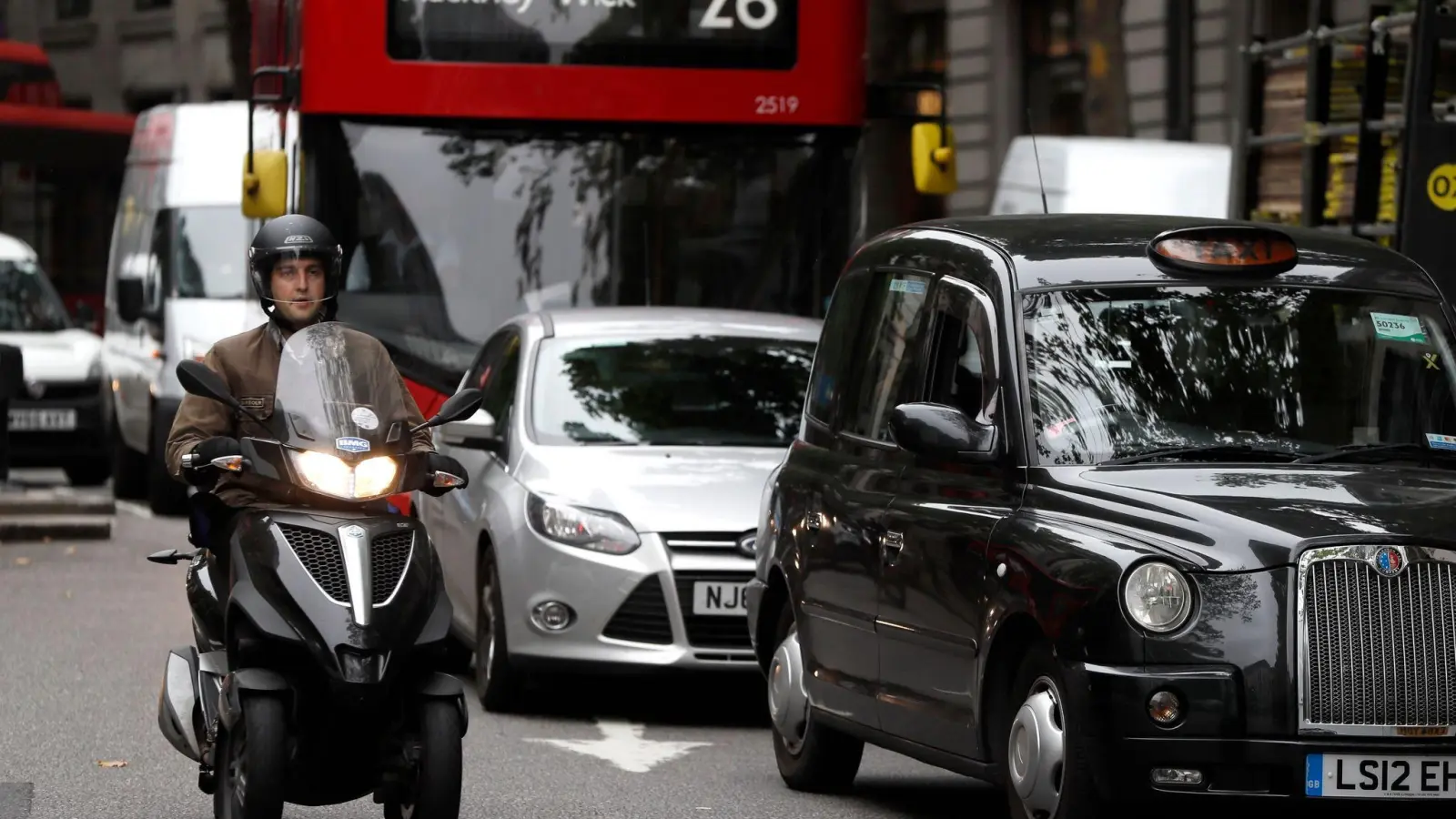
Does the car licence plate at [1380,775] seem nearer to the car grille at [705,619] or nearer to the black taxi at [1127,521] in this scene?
the black taxi at [1127,521]

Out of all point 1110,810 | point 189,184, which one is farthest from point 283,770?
point 189,184

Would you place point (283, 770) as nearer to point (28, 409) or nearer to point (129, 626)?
point (129, 626)

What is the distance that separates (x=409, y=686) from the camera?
6914 mm

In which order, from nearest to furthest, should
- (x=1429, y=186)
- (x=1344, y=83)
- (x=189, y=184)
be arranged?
(x=1429, y=186)
(x=1344, y=83)
(x=189, y=184)

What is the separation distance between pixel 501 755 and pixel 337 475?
2949 mm

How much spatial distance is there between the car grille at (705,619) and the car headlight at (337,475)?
12.1ft

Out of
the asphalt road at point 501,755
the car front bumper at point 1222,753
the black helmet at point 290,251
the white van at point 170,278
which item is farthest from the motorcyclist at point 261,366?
the white van at point 170,278

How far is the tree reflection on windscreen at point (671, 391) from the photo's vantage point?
11.5 metres

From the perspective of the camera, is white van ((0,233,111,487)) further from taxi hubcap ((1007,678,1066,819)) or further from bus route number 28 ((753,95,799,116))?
taxi hubcap ((1007,678,1066,819))

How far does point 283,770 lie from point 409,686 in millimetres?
399

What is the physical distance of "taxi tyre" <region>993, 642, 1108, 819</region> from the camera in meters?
6.58

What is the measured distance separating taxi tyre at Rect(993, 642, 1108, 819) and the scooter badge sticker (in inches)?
66.6

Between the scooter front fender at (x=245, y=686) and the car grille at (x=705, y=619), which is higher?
the scooter front fender at (x=245, y=686)

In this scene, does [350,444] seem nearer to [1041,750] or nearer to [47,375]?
[1041,750]
